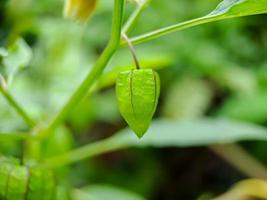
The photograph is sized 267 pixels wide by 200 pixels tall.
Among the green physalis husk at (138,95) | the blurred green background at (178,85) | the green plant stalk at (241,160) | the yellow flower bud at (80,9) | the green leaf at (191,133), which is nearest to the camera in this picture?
the green physalis husk at (138,95)

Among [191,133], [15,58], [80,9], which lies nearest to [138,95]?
[80,9]

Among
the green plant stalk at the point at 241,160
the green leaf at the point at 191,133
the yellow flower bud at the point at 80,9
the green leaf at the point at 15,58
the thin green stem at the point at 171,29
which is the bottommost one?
the green plant stalk at the point at 241,160

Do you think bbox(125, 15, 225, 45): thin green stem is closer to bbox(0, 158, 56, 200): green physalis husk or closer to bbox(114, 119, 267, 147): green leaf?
bbox(0, 158, 56, 200): green physalis husk

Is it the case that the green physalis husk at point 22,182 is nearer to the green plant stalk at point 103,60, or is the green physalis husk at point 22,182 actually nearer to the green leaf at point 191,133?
the green plant stalk at point 103,60

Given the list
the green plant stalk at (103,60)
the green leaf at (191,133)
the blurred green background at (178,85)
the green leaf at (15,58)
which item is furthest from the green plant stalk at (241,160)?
the green plant stalk at (103,60)

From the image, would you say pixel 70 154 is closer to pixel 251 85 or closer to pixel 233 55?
pixel 251 85

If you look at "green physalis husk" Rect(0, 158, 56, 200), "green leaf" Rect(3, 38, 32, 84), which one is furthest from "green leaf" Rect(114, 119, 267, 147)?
"green physalis husk" Rect(0, 158, 56, 200)
